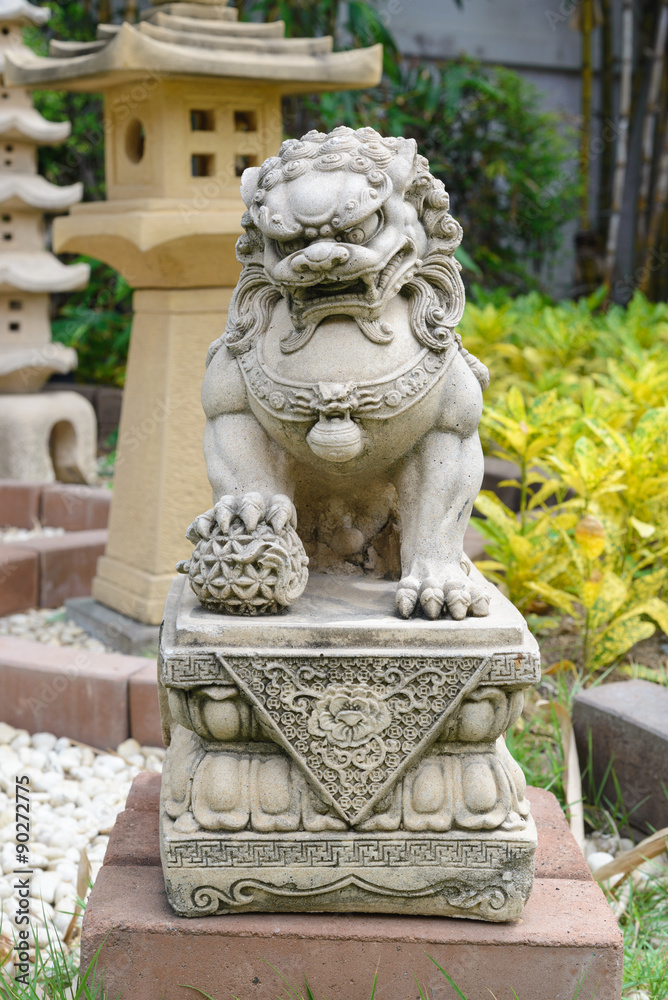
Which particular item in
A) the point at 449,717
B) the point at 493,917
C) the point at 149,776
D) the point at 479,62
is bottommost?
the point at 149,776

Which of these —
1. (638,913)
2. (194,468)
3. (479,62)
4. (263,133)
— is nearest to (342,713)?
(638,913)

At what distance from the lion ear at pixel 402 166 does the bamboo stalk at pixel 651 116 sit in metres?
7.74

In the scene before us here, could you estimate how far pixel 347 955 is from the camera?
1740 mm

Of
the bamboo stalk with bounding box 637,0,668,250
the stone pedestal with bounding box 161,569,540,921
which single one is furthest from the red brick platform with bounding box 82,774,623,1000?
the bamboo stalk with bounding box 637,0,668,250

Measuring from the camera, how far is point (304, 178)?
169 cm

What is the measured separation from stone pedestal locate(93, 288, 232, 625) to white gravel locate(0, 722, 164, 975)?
2.36 feet

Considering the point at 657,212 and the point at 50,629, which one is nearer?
the point at 50,629

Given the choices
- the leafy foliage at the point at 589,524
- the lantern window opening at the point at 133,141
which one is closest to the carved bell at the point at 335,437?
the leafy foliage at the point at 589,524

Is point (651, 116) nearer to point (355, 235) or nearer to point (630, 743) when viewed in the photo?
point (630, 743)

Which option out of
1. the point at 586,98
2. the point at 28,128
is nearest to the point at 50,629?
the point at 28,128

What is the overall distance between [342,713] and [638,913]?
1.09 m

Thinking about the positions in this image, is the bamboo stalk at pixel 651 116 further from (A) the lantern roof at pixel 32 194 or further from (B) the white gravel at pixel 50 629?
(B) the white gravel at pixel 50 629

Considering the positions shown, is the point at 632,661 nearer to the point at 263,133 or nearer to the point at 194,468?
the point at 194,468

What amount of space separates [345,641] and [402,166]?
2.60 feet
